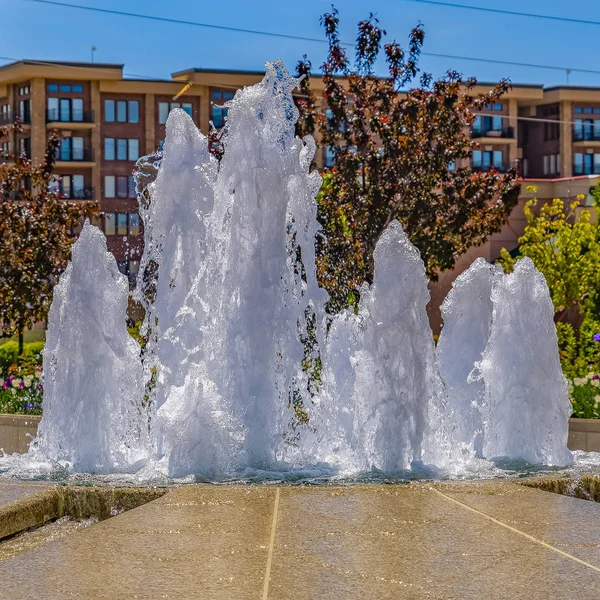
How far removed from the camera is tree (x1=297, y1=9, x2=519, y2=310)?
1973cm

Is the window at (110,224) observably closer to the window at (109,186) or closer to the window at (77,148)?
the window at (109,186)

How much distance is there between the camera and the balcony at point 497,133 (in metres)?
70.4

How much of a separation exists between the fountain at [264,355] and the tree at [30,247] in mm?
10622

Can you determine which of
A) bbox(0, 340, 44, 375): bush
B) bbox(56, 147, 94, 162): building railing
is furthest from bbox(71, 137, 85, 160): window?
bbox(0, 340, 44, 375): bush

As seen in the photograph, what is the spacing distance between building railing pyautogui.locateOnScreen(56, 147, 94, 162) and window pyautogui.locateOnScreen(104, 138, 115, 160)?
30.1 inches

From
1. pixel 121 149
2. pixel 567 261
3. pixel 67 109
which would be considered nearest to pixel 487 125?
pixel 121 149

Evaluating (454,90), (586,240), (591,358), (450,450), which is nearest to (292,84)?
(450,450)

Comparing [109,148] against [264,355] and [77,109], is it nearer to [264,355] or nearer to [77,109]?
[77,109]

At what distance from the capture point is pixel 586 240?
3027 cm

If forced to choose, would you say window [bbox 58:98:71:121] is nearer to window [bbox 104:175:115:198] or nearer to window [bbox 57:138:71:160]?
window [bbox 57:138:71:160]

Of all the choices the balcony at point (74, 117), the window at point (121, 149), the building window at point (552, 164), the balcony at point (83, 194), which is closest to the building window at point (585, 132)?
the building window at point (552, 164)

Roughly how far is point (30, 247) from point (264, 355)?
13.3 m

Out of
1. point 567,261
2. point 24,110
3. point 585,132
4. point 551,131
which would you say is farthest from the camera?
point 551,131

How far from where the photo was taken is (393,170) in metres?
19.9
